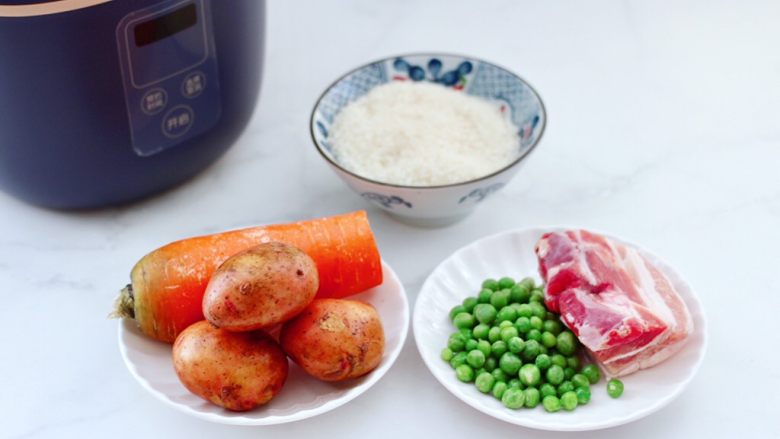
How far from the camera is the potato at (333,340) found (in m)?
0.99

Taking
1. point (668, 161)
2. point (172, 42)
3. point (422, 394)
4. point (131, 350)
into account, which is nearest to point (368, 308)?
point (422, 394)

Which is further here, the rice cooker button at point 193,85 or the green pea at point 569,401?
the rice cooker button at point 193,85

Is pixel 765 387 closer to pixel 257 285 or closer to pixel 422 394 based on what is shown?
pixel 422 394

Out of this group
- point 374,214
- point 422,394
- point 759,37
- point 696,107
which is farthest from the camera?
point 759,37

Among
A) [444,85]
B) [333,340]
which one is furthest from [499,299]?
[444,85]

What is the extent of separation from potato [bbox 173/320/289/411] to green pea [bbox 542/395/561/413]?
28cm

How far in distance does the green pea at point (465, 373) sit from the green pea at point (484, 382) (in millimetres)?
13

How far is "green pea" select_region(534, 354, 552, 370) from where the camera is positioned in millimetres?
1025

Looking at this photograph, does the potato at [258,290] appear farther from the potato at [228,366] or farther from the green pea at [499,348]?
the green pea at [499,348]

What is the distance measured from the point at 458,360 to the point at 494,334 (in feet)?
0.17

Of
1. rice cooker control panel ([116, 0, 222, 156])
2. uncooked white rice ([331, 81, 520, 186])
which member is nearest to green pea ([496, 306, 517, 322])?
uncooked white rice ([331, 81, 520, 186])

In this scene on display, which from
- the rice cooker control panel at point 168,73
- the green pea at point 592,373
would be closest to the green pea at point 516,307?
the green pea at point 592,373

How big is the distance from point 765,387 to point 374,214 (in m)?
0.56

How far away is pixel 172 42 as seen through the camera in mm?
1151
